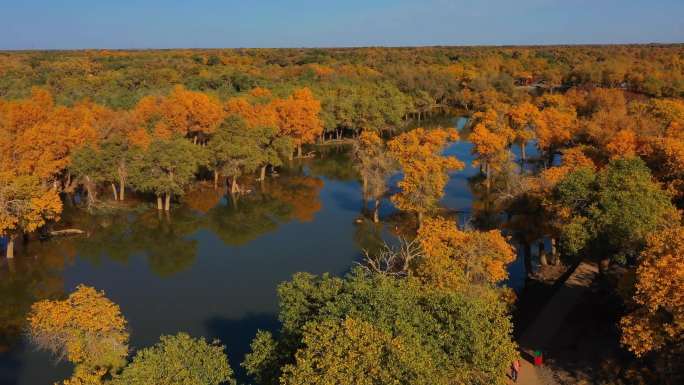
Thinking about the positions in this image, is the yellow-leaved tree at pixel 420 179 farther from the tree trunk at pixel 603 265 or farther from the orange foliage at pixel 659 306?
the orange foliage at pixel 659 306

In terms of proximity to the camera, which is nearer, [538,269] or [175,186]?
[538,269]

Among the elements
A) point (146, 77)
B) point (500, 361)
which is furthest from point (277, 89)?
point (500, 361)

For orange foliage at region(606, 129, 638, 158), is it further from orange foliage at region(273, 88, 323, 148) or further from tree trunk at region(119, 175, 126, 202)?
tree trunk at region(119, 175, 126, 202)

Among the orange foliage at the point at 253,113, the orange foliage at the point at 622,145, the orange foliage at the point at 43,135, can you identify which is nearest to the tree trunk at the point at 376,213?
the orange foliage at the point at 622,145

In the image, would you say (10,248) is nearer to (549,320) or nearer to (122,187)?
(122,187)

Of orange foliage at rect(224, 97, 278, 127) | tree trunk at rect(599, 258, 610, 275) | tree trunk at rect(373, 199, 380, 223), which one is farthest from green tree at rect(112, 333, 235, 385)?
orange foliage at rect(224, 97, 278, 127)

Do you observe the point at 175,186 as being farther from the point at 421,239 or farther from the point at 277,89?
the point at 277,89

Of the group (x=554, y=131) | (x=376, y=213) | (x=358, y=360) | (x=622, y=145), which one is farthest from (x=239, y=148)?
(x=358, y=360)
